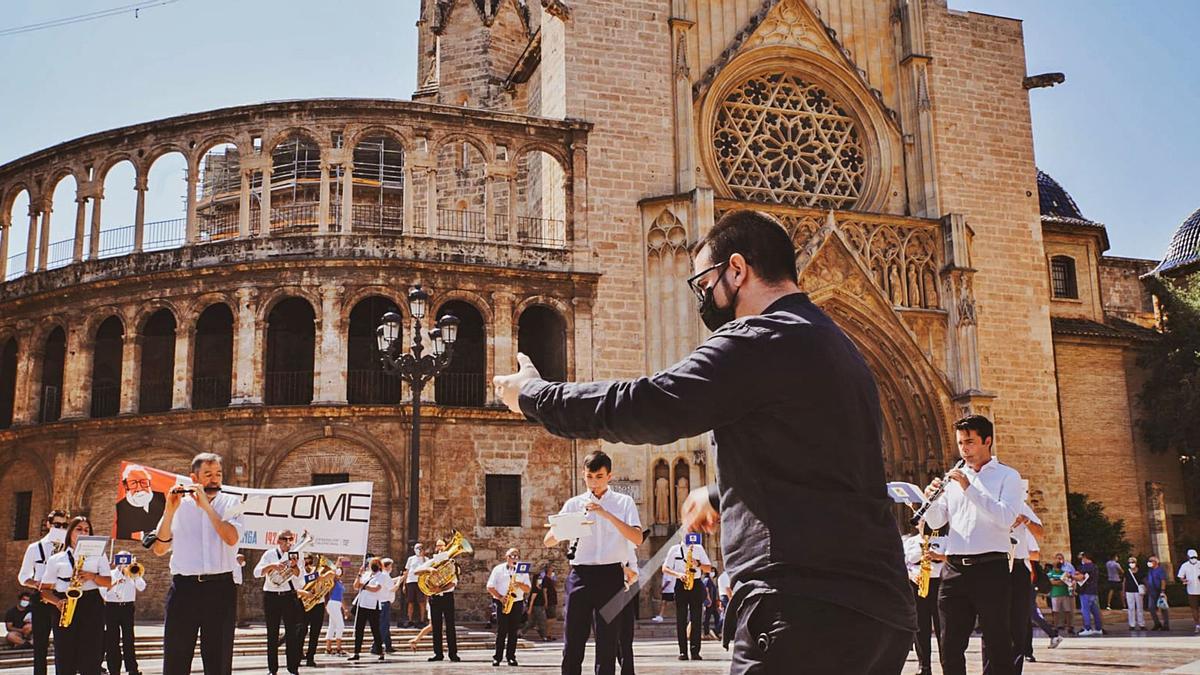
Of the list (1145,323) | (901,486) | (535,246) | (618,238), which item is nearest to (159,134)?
(535,246)

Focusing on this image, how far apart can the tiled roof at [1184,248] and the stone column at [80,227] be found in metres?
34.0

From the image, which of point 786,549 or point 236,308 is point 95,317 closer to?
point 236,308

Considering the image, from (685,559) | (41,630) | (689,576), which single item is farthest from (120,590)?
(685,559)

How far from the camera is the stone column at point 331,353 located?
87.7 feet

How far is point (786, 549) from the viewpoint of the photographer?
3.42m

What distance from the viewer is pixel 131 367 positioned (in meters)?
28.1

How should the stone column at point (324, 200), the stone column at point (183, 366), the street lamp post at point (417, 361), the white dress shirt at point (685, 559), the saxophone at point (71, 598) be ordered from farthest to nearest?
1. the stone column at point (324, 200)
2. the stone column at point (183, 366)
3. the street lamp post at point (417, 361)
4. the white dress shirt at point (685, 559)
5. the saxophone at point (71, 598)

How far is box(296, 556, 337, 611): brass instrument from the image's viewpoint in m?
15.8

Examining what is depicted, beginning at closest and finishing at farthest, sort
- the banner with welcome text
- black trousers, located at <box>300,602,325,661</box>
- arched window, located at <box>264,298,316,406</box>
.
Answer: black trousers, located at <box>300,602,325,661</box> < the banner with welcome text < arched window, located at <box>264,298,316,406</box>

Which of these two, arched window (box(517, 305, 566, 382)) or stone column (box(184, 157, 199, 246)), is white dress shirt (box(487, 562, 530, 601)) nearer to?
arched window (box(517, 305, 566, 382))

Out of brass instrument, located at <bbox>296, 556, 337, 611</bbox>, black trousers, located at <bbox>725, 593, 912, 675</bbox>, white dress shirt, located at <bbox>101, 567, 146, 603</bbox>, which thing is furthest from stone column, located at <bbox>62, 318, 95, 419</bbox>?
black trousers, located at <bbox>725, 593, 912, 675</bbox>

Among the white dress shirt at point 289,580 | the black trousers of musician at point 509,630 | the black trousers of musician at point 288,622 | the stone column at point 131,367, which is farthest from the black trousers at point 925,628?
the stone column at point 131,367

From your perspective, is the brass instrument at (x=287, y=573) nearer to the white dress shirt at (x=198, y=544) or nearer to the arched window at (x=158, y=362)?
the white dress shirt at (x=198, y=544)

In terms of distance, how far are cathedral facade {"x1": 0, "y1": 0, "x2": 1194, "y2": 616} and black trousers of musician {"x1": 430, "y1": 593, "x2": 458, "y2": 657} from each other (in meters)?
8.51
